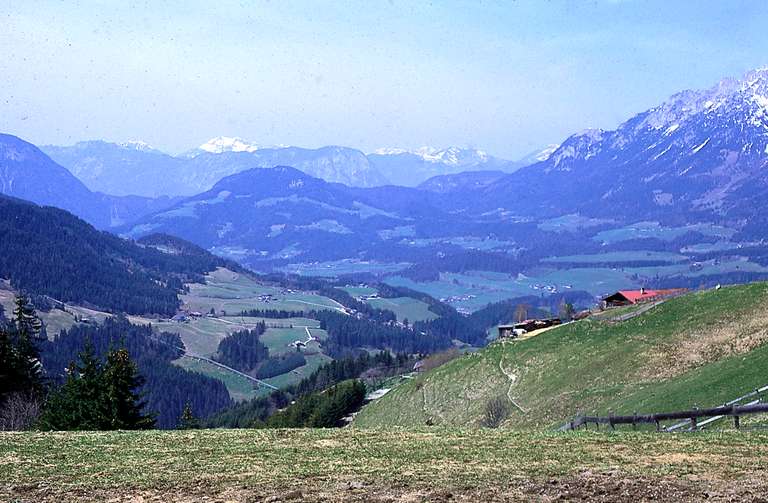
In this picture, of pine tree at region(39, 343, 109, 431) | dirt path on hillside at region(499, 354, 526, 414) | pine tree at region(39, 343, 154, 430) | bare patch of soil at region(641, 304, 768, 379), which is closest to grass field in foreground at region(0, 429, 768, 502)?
pine tree at region(39, 343, 109, 431)

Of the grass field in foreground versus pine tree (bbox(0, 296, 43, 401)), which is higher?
pine tree (bbox(0, 296, 43, 401))

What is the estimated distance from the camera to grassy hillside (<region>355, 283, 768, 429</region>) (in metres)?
38.2

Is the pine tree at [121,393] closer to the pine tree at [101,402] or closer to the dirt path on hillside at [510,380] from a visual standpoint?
the pine tree at [101,402]

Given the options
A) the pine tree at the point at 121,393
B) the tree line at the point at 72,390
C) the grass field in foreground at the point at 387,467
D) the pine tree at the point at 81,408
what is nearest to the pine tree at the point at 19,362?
the tree line at the point at 72,390

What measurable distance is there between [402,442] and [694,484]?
9.12 metres

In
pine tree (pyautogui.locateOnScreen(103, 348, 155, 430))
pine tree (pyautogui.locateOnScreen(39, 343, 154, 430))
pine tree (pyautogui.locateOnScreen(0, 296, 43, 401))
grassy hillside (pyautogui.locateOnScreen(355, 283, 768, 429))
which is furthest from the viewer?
pine tree (pyautogui.locateOnScreen(0, 296, 43, 401))

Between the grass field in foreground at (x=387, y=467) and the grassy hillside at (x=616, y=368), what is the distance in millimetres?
15875

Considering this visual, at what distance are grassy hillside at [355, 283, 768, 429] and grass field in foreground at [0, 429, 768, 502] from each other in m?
15.9

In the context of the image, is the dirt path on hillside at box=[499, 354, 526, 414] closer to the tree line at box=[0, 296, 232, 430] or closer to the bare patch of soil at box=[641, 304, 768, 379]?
the bare patch of soil at box=[641, 304, 768, 379]

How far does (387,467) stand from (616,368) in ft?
111

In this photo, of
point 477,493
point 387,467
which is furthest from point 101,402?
point 477,493

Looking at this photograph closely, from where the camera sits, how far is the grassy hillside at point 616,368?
1502 inches

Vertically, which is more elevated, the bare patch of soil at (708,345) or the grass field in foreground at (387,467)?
the bare patch of soil at (708,345)

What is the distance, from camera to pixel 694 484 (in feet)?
49.7
